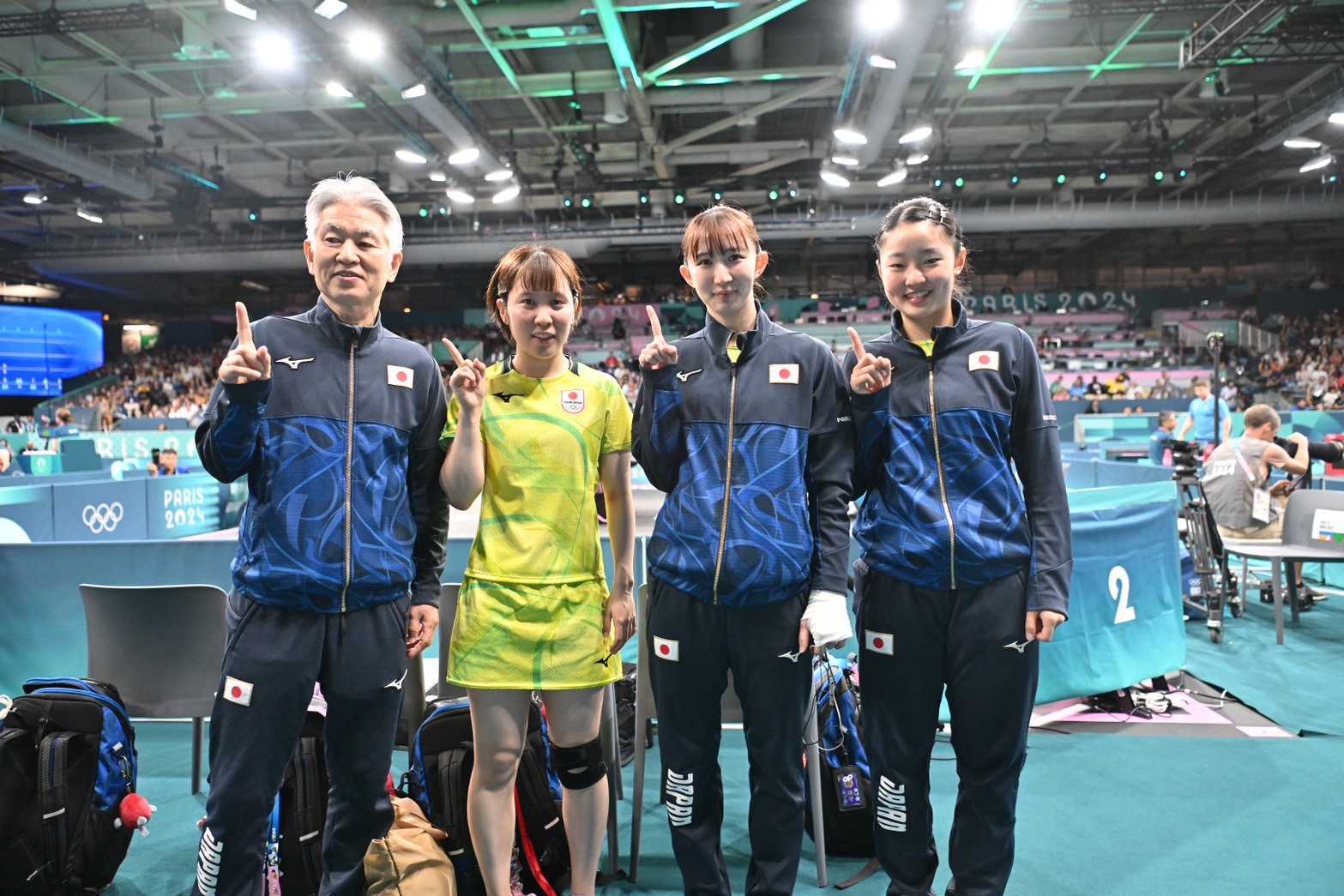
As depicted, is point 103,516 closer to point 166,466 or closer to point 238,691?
point 166,466

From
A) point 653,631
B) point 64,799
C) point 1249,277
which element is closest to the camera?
point 653,631

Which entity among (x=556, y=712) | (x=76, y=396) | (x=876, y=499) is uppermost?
(x=76, y=396)

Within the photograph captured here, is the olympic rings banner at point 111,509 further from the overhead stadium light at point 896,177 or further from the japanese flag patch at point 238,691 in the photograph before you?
the overhead stadium light at point 896,177

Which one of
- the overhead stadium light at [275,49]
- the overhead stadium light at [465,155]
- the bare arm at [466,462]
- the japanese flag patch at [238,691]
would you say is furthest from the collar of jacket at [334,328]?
the overhead stadium light at [465,155]

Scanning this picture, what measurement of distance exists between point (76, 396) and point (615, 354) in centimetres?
1710

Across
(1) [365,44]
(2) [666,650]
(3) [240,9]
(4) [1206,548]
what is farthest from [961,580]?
(1) [365,44]

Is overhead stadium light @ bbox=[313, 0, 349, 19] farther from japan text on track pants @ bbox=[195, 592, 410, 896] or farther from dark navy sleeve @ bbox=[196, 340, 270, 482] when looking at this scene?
japan text on track pants @ bbox=[195, 592, 410, 896]

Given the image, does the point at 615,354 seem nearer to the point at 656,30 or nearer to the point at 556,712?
the point at 656,30

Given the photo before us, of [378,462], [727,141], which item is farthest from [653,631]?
[727,141]

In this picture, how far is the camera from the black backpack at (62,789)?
246 cm

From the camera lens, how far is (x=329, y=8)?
28.9 feet

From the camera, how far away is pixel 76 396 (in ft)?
83.3

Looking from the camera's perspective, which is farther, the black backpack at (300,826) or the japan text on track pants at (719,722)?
the black backpack at (300,826)

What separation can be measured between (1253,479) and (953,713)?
5136 millimetres
